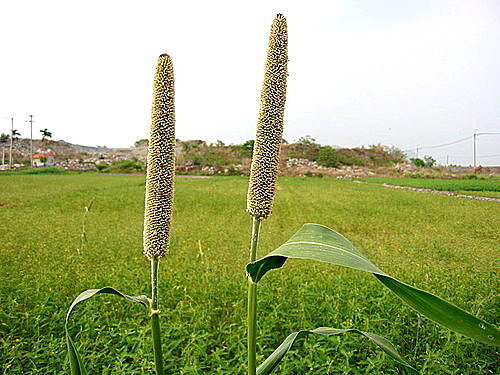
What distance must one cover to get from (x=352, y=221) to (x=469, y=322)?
9.54 m

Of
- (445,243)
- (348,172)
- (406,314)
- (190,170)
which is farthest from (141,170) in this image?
(406,314)

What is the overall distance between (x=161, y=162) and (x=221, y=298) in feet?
9.38

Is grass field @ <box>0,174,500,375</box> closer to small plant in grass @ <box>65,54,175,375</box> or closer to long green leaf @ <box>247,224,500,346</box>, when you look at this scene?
small plant in grass @ <box>65,54,175,375</box>

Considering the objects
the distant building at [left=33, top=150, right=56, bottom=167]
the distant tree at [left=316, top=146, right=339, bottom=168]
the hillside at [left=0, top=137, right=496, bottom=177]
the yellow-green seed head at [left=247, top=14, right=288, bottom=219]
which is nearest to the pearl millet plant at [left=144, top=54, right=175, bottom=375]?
the yellow-green seed head at [left=247, top=14, right=288, bottom=219]

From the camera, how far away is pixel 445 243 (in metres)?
7.52

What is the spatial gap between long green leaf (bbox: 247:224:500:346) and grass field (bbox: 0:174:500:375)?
1560 mm

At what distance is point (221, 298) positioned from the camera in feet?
12.2

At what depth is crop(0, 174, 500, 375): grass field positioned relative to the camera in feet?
8.13

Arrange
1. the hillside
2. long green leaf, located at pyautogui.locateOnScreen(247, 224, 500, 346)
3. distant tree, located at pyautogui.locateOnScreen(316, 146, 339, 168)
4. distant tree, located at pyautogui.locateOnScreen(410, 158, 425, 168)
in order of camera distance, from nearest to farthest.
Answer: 1. long green leaf, located at pyautogui.locateOnScreen(247, 224, 500, 346)
2. the hillside
3. distant tree, located at pyautogui.locateOnScreen(316, 146, 339, 168)
4. distant tree, located at pyautogui.locateOnScreen(410, 158, 425, 168)

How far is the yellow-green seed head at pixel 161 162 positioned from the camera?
108 centimetres

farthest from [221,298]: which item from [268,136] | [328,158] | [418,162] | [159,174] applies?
[418,162]

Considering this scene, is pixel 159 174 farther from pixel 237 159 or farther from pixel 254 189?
pixel 237 159

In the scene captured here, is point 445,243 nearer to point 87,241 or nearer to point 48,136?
point 87,241

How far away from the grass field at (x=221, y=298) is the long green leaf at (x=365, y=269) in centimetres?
156
